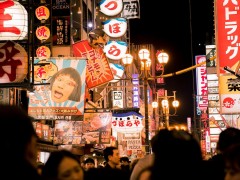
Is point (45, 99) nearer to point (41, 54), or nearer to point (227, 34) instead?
point (227, 34)

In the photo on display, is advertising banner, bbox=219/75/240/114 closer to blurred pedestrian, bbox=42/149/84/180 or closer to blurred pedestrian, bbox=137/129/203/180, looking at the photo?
blurred pedestrian, bbox=42/149/84/180

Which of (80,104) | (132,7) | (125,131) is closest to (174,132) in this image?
(80,104)

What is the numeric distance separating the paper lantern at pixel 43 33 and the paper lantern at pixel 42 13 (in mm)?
554

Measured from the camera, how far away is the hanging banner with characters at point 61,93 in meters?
15.7

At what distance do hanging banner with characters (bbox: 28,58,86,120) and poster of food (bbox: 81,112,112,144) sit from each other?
6257 millimetres

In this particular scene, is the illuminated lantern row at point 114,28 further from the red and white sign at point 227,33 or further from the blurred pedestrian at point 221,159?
the blurred pedestrian at point 221,159

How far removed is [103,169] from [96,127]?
58.9ft

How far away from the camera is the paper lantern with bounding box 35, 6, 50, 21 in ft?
75.2

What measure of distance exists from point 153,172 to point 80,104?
12.7m

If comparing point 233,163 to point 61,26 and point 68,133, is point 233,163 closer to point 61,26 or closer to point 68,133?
point 68,133

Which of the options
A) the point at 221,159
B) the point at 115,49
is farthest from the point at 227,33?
the point at 221,159

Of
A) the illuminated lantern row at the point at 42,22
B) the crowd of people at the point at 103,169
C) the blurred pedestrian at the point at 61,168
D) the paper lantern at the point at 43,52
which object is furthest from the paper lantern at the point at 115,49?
the blurred pedestrian at the point at 61,168

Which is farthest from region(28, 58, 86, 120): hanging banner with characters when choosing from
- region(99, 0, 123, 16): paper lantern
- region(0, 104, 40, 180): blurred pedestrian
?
region(0, 104, 40, 180): blurred pedestrian

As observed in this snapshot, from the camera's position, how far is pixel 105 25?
27.4 meters
